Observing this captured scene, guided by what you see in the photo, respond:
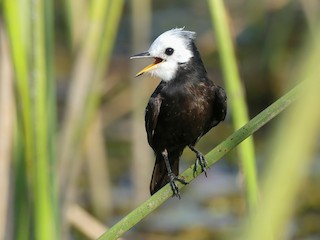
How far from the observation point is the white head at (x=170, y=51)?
179 cm

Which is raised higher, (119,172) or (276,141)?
(276,141)

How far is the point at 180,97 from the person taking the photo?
1.88m

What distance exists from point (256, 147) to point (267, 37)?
147 cm

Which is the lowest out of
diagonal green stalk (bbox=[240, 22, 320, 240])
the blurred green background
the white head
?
the blurred green background

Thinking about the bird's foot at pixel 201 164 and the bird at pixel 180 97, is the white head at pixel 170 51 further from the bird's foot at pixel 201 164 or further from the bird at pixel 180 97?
the bird's foot at pixel 201 164

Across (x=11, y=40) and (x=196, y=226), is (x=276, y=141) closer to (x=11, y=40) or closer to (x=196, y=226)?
(x=11, y=40)

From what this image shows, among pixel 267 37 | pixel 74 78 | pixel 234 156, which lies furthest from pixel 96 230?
pixel 267 37

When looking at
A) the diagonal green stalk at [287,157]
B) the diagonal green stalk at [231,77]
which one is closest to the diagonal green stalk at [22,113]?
the diagonal green stalk at [231,77]

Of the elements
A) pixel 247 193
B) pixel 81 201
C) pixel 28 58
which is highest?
pixel 28 58

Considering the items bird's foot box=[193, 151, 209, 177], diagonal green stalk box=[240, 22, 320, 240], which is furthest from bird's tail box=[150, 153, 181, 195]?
diagonal green stalk box=[240, 22, 320, 240]

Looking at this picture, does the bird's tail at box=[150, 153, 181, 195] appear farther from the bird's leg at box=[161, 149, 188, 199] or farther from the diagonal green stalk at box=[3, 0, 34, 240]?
the diagonal green stalk at box=[3, 0, 34, 240]

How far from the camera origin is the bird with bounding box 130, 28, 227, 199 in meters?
1.82

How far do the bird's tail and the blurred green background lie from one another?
A: 10.8 inches

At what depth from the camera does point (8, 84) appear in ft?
6.81
